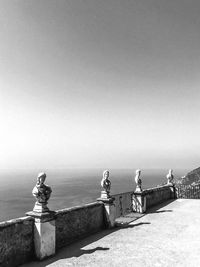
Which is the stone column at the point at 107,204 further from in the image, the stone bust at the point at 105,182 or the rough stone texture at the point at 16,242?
the rough stone texture at the point at 16,242

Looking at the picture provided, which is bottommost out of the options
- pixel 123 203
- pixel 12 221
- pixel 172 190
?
pixel 123 203

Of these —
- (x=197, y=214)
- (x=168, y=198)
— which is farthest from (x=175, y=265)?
(x=168, y=198)

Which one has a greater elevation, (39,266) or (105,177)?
(105,177)

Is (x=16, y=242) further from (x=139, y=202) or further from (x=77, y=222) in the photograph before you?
(x=139, y=202)

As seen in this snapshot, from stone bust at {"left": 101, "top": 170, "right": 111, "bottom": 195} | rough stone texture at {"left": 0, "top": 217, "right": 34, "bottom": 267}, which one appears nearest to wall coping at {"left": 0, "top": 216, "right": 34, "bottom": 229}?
rough stone texture at {"left": 0, "top": 217, "right": 34, "bottom": 267}

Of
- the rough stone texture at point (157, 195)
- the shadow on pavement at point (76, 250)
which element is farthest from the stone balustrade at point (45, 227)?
the rough stone texture at point (157, 195)

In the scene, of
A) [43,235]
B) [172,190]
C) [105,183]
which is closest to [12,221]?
[43,235]

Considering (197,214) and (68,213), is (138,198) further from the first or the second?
(68,213)

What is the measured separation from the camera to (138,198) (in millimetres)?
14172

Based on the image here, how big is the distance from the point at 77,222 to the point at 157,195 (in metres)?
9.38

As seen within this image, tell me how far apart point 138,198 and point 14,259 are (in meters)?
8.74

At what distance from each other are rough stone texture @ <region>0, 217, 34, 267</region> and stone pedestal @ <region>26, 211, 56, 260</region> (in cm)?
16

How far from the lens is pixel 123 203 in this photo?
13859 mm

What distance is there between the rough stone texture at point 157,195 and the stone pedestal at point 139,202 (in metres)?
0.37
